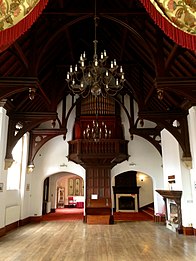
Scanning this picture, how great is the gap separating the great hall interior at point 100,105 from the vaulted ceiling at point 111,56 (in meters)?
0.03

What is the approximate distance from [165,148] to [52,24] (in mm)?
6387

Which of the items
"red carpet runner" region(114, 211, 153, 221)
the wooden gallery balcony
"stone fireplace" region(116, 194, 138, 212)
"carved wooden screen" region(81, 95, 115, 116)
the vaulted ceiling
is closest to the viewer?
the vaulted ceiling

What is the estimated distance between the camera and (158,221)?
9641 millimetres

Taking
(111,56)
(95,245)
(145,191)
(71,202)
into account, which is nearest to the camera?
(95,245)

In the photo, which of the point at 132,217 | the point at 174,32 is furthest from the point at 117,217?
the point at 174,32

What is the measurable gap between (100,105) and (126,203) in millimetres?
7023

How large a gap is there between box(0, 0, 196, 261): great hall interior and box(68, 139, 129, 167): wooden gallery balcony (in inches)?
1.7

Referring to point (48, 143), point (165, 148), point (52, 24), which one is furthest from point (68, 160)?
point (52, 24)

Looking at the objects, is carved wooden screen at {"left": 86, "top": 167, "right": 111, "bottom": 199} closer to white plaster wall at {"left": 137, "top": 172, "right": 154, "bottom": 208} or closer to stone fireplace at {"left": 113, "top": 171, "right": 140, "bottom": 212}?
stone fireplace at {"left": 113, "top": 171, "right": 140, "bottom": 212}

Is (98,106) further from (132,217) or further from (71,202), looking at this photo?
(71,202)

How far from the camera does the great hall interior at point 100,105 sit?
438 cm

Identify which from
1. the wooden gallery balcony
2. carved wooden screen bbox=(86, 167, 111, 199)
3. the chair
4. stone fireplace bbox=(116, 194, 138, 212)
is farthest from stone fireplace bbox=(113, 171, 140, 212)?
the chair

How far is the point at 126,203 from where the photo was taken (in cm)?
1375

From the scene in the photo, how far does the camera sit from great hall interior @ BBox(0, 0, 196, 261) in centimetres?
438
